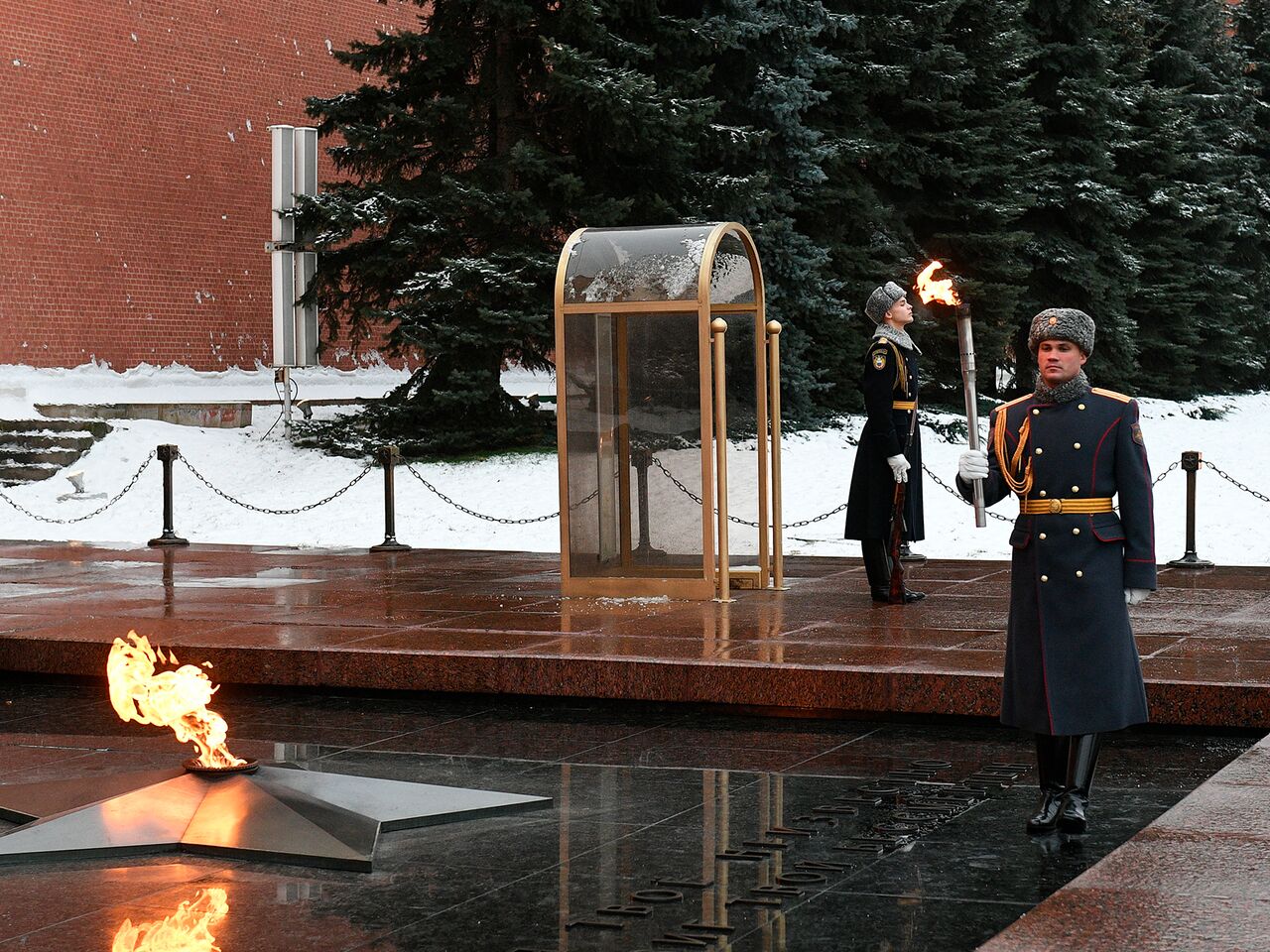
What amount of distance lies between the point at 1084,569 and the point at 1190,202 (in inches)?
954

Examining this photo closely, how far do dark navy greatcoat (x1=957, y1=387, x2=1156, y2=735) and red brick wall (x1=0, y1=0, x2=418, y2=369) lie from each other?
17.5m

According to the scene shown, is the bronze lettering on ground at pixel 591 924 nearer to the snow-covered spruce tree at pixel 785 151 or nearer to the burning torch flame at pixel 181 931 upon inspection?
the burning torch flame at pixel 181 931

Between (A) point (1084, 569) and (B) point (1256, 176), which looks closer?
(A) point (1084, 569)

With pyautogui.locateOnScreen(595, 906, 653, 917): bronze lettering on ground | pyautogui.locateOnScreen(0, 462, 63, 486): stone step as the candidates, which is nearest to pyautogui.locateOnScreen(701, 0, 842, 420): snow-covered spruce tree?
pyautogui.locateOnScreen(0, 462, 63, 486): stone step

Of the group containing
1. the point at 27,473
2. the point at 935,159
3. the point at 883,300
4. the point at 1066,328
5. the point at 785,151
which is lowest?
the point at 27,473

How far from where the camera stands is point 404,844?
4914 millimetres

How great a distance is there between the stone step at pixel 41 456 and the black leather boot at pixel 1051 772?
49.0ft

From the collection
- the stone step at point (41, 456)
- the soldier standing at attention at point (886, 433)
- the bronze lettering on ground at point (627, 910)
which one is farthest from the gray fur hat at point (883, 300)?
the stone step at point (41, 456)

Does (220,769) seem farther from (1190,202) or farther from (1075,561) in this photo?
(1190,202)

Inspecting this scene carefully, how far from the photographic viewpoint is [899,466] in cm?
852

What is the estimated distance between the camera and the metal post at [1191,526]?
10.9 m

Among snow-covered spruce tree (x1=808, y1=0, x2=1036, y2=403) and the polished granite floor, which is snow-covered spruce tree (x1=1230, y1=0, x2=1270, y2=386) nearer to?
snow-covered spruce tree (x1=808, y1=0, x2=1036, y2=403)

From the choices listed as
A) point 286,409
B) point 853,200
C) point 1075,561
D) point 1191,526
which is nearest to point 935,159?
point 853,200

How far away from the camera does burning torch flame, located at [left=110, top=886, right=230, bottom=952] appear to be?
3.92m
